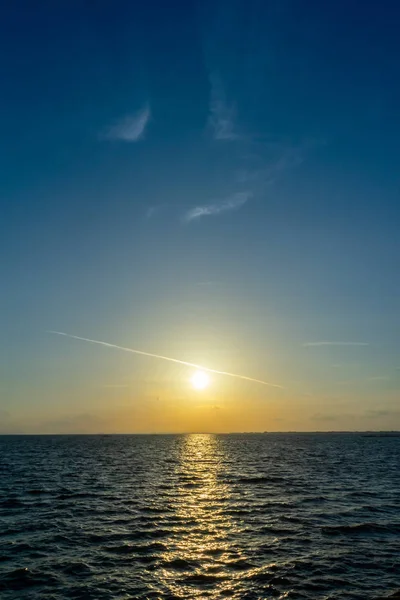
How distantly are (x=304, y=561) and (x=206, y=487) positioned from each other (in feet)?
92.7

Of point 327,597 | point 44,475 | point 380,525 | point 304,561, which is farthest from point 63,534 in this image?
point 44,475

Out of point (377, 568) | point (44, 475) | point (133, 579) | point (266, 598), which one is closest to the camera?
point (266, 598)

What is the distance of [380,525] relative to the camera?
31.8m

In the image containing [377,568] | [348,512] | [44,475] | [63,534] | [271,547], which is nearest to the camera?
[377,568]

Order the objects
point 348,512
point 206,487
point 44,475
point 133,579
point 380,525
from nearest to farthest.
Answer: point 133,579
point 380,525
point 348,512
point 206,487
point 44,475

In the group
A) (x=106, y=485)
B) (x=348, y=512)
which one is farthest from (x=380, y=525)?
(x=106, y=485)

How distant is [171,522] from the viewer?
32.8 meters

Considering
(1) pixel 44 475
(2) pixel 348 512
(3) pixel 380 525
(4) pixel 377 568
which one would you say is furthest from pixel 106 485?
(4) pixel 377 568

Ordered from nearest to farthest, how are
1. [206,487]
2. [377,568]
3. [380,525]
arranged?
1. [377,568]
2. [380,525]
3. [206,487]

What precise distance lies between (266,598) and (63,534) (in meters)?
15.9

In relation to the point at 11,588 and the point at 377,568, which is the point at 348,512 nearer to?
the point at 377,568

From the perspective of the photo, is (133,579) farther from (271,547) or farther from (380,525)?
(380,525)

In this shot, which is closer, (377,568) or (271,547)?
(377,568)

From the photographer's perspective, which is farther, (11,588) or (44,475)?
(44,475)
